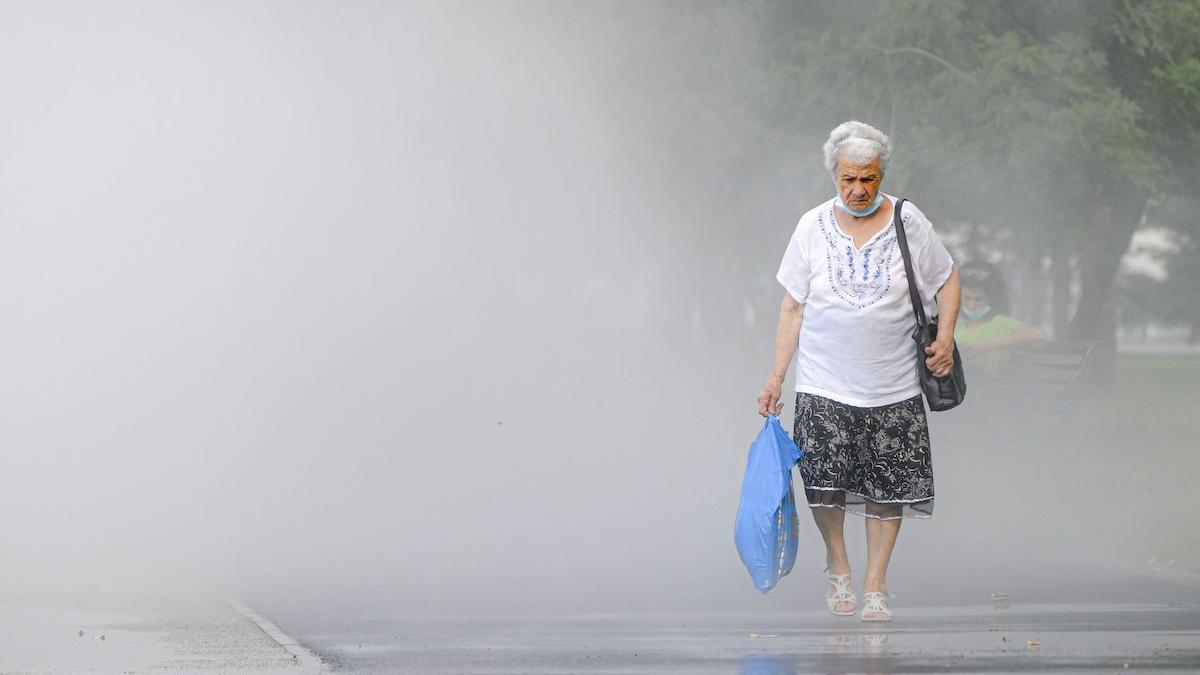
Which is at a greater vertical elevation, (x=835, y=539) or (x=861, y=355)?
(x=861, y=355)

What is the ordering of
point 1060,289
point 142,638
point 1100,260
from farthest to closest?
1. point 1060,289
2. point 1100,260
3. point 142,638

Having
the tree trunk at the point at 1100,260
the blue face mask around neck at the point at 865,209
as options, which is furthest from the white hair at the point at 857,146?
the tree trunk at the point at 1100,260

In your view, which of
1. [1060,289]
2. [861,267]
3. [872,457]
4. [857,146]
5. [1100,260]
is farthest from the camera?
[1060,289]

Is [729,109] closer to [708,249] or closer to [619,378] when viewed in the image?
[708,249]

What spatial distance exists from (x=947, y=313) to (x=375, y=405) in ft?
48.0

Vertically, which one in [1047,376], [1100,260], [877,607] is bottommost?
[877,607]

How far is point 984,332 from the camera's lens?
493 inches

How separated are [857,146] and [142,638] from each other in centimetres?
281

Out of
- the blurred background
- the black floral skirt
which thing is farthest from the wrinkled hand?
the blurred background

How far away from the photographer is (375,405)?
72.2 ft

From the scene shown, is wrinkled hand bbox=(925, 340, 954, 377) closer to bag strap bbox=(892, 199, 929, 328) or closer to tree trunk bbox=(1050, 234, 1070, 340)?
bag strap bbox=(892, 199, 929, 328)

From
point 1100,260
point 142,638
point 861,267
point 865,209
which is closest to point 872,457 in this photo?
point 861,267

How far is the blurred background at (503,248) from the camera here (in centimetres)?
1242

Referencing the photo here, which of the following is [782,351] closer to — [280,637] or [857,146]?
[857,146]
